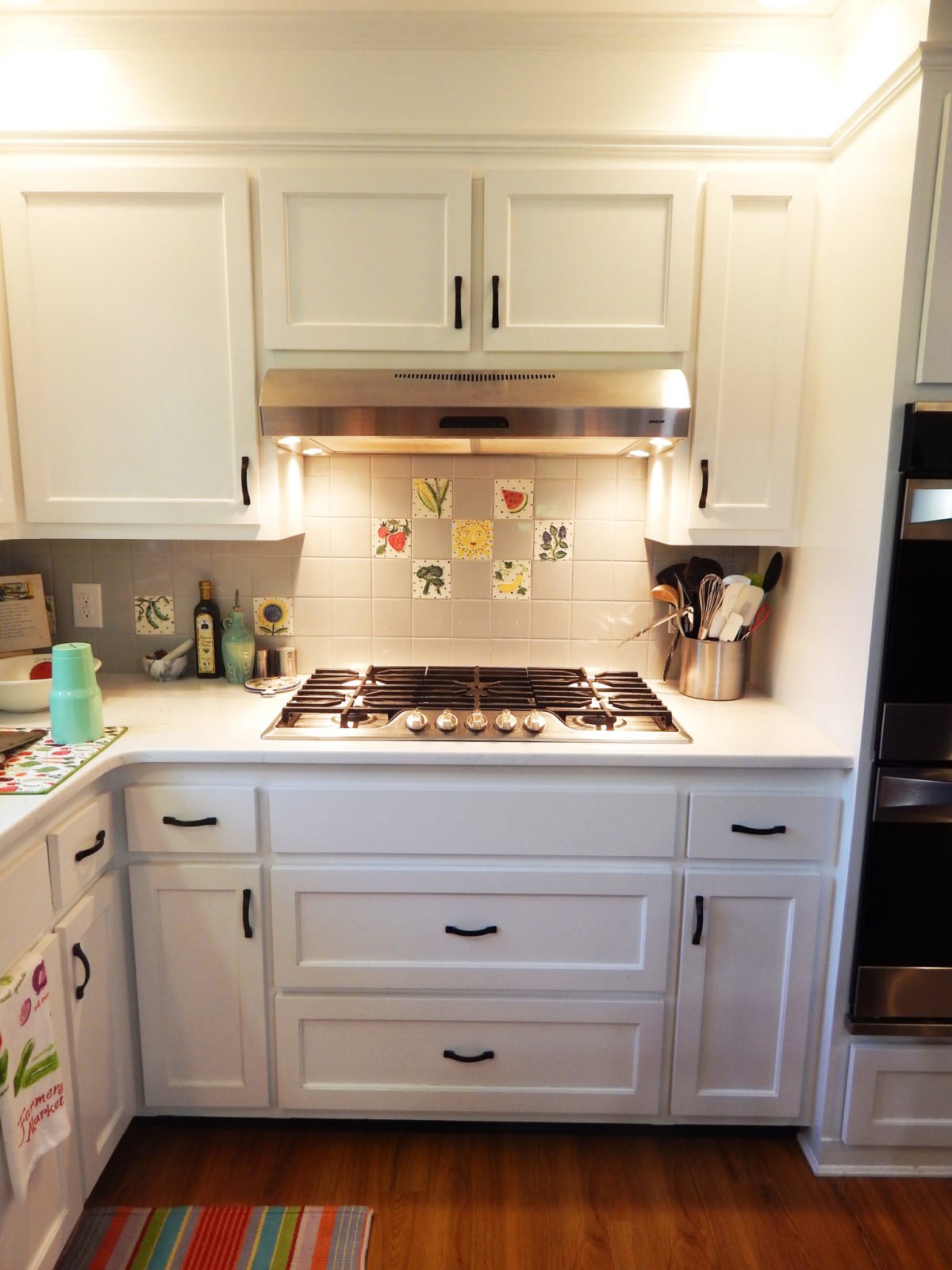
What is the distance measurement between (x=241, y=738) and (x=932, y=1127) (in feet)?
5.69

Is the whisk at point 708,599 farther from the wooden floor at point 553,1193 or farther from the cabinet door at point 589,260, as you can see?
the wooden floor at point 553,1193

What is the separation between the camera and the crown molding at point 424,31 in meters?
1.71

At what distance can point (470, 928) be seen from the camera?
1733mm

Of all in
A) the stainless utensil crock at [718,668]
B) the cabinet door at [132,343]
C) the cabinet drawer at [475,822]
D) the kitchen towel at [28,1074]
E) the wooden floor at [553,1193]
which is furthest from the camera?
the stainless utensil crock at [718,668]

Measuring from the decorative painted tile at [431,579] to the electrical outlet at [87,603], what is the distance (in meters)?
0.90

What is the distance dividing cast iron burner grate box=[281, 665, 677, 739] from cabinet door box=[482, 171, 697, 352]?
83cm

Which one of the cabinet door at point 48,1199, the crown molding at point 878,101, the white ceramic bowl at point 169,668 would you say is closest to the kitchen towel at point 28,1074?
the cabinet door at point 48,1199

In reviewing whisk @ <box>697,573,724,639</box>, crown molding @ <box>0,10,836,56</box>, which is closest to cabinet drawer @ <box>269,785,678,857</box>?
whisk @ <box>697,573,724,639</box>

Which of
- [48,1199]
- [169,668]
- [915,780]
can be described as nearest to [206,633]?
[169,668]

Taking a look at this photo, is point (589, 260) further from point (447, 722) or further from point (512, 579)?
point (447, 722)

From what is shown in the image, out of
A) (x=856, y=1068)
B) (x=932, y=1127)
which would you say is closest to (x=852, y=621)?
(x=856, y=1068)

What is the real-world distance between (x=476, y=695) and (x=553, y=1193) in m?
1.10

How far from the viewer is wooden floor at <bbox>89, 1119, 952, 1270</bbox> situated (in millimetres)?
1576

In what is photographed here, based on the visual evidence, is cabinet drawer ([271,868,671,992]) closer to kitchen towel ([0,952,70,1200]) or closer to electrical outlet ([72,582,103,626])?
kitchen towel ([0,952,70,1200])
